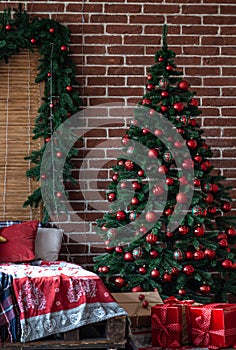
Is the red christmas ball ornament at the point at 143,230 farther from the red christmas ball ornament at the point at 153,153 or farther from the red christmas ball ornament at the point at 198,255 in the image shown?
the red christmas ball ornament at the point at 153,153

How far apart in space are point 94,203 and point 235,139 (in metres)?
1.22

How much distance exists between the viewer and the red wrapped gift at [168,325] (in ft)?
10.5

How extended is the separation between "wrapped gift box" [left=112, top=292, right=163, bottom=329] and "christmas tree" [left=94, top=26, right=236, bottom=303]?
19cm

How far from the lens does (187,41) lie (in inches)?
178

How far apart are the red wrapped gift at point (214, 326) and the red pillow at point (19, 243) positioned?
119 centimetres

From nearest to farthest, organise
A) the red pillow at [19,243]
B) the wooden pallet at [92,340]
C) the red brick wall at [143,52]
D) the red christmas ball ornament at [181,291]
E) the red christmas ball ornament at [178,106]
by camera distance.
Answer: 1. the wooden pallet at [92,340]
2. the red christmas ball ornament at [181,291]
3. the red pillow at [19,243]
4. the red christmas ball ornament at [178,106]
5. the red brick wall at [143,52]

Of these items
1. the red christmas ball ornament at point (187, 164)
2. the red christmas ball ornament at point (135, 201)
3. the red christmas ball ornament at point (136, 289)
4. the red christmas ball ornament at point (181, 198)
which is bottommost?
the red christmas ball ornament at point (136, 289)

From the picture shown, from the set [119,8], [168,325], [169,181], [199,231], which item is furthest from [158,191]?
[119,8]

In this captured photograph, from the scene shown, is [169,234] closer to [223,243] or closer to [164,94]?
[223,243]

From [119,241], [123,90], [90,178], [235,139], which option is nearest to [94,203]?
[90,178]

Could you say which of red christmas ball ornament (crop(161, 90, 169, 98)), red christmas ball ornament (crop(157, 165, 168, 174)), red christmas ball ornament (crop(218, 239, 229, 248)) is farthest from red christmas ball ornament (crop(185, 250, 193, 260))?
red christmas ball ornament (crop(161, 90, 169, 98))

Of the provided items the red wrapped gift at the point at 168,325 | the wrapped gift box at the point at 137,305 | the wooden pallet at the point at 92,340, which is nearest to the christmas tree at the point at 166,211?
the wrapped gift box at the point at 137,305

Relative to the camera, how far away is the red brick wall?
4.47m

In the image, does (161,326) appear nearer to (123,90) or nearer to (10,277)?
→ (10,277)
